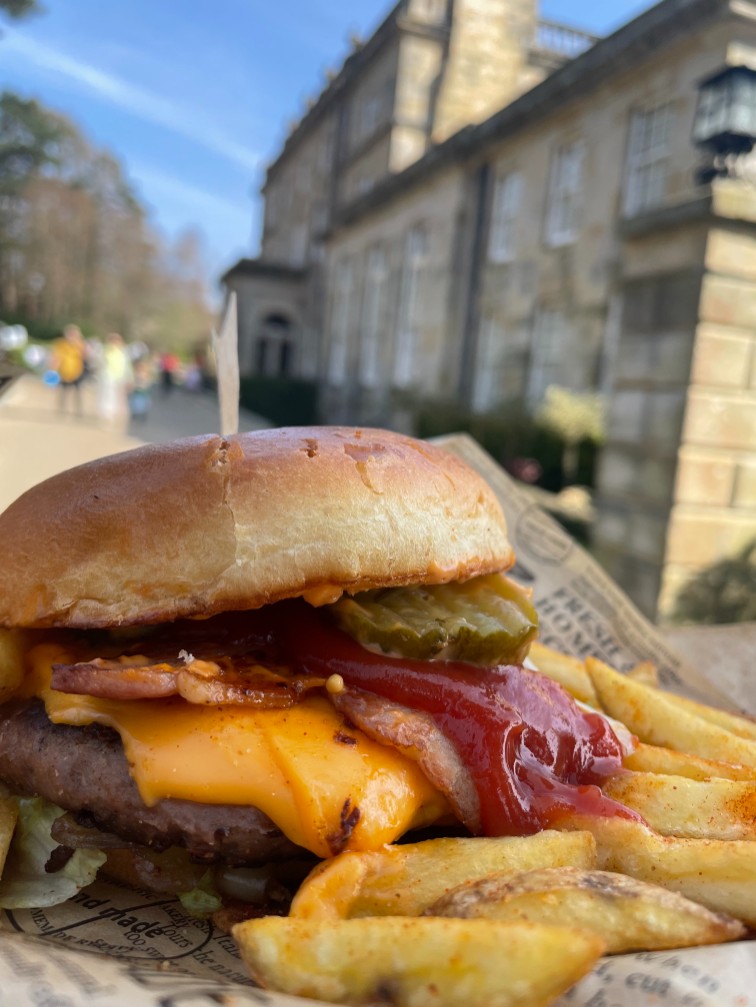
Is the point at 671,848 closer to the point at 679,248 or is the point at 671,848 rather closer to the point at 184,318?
the point at 679,248

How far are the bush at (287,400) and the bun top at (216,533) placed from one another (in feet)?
93.4

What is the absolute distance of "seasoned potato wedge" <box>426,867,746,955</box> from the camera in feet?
4.08

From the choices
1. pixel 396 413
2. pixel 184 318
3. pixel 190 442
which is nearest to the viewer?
pixel 190 442

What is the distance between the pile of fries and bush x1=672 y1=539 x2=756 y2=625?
3.61 m

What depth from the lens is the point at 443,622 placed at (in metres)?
1.81

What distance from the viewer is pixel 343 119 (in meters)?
33.0

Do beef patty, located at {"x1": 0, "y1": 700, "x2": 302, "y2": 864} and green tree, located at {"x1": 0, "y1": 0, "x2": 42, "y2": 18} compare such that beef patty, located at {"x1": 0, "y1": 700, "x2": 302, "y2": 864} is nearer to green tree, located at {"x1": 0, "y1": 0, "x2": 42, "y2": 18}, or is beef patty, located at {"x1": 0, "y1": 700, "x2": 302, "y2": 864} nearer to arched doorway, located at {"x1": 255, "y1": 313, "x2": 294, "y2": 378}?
green tree, located at {"x1": 0, "y1": 0, "x2": 42, "y2": 18}

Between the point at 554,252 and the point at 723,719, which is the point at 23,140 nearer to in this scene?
the point at 554,252

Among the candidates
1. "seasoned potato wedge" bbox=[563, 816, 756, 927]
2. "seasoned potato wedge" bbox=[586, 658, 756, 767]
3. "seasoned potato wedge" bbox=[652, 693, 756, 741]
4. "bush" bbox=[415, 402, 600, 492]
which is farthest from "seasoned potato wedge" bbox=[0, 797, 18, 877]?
"bush" bbox=[415, 402, 600, 492]

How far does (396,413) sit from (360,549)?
1938 centimetres

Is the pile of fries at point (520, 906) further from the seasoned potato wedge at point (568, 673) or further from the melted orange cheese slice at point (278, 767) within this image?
the seasoned potato wedge at point (568, 673)

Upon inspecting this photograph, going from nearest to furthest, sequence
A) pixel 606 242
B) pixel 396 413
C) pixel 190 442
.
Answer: pixel 190 442
pixel 606 242
pixel 396 413

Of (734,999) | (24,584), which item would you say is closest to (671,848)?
(734,999)

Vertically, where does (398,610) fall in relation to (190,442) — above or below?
below
